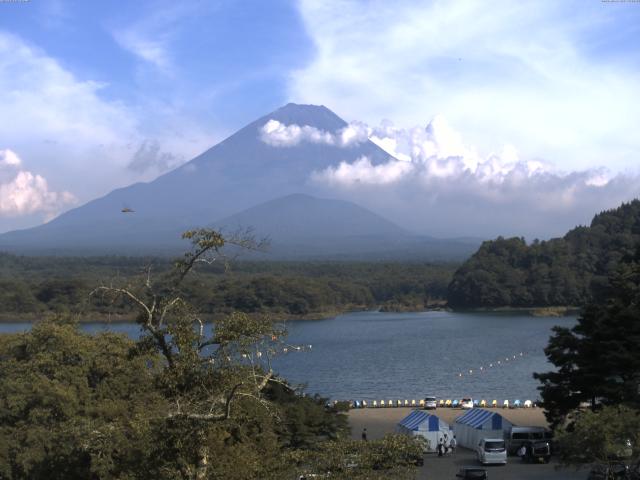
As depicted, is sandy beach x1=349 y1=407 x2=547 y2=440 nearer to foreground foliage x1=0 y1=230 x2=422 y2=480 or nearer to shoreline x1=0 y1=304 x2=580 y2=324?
foreground foliage x1=0 y1=230 x2=422 y2=480

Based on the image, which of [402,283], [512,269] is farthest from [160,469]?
[402,283]

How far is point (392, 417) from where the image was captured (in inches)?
675

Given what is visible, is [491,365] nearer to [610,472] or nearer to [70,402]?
[610,472]

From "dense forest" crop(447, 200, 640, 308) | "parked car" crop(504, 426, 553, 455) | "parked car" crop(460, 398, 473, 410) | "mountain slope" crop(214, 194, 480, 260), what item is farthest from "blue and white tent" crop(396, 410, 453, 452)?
"mountain slope" crop(214, 194, 480, 260)

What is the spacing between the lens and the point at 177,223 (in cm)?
13125

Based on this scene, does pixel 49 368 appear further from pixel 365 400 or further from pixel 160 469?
pixel 365 400

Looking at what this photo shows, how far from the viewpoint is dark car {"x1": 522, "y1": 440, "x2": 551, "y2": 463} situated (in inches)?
458

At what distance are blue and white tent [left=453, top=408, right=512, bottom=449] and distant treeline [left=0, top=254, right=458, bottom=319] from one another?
1817 centimetres

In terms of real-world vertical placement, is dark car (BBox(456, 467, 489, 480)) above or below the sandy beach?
above

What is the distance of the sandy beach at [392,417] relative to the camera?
607 inches

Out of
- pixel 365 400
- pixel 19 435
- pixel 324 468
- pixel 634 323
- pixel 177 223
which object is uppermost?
pixel 177 223

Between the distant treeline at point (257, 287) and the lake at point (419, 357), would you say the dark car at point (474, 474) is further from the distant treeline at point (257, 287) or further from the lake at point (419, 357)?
the distant treeline at point (257, 287)

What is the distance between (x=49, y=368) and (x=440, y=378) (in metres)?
15.8

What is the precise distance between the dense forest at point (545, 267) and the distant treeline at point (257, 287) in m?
4.89
